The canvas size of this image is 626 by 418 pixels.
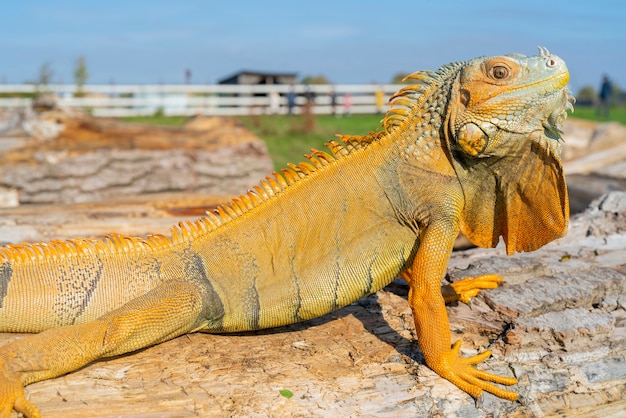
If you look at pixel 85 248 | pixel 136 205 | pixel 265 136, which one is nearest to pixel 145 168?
pixel 136 205

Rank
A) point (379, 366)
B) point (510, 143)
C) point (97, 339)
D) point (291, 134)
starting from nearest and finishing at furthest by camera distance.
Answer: point (97, 339) → point (379, 366) → point (510, 143) → point (291, 134)

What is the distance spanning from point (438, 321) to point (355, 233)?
766 mm

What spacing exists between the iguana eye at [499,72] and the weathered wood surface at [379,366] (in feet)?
5.00

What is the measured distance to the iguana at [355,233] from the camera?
3.76m

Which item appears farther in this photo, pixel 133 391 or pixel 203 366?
pixel 203 366

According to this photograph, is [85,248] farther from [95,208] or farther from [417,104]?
[95,208]

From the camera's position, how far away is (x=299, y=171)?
13.7 feet

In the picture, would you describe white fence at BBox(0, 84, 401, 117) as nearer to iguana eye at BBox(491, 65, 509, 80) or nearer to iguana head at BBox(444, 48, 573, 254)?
iguana head at BBox(444, 48, 573, 254)

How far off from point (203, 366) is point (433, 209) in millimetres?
1678

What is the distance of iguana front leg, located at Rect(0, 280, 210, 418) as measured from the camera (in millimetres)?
3254

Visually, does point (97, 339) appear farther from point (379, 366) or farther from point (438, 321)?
point (438, 321)

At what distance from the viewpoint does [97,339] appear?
3486mm

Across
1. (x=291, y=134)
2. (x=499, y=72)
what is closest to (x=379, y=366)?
(x=499, y=72)

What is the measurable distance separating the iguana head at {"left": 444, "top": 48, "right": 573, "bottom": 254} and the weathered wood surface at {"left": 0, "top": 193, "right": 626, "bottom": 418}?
0.55 meters
